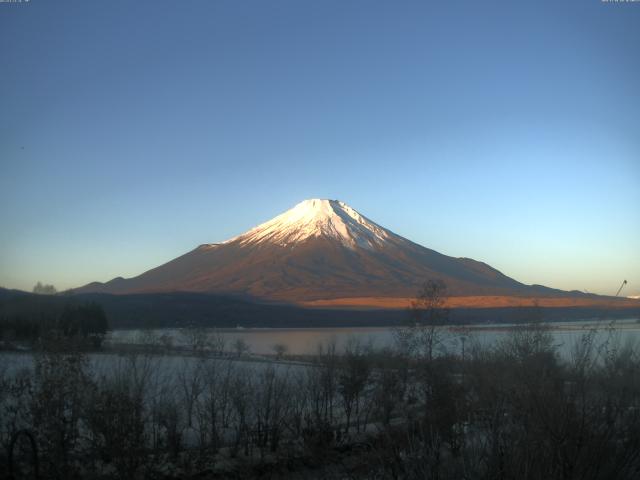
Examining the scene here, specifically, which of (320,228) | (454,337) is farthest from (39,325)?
(320,228)

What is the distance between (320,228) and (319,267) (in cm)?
2258

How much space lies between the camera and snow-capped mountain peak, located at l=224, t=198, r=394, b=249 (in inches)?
5659

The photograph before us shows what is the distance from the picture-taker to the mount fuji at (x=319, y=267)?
108 metres

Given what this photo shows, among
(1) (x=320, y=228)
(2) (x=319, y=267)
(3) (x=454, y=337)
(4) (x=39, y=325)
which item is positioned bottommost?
(3) (x=454, y=337)

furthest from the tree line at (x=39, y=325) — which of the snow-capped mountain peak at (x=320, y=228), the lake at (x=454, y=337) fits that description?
the snow-capped mountain peak at (x=320, y=228)

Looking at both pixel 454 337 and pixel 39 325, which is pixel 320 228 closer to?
pixel 454 337

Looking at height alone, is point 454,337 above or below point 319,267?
below

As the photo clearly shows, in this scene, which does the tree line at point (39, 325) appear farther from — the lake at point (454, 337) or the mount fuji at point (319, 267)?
the mount fuji at point (319, 267)

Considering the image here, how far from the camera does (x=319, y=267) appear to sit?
12675 cm

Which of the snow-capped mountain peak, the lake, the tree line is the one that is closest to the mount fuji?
the snow-capped mountain peak

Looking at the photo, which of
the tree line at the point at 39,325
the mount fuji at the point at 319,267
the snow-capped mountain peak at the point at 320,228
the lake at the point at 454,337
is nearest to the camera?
the tree line at the point at 39,325

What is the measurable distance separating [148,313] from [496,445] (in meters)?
46.6

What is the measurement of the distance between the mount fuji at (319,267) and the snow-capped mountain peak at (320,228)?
0.23 metres

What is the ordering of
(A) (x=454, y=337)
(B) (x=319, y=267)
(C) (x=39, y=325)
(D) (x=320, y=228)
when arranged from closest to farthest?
(C) (x=39, y=325) → (A) (x=454, y=337) → (B) (x=319, y=267) → (D) (x=320, y=228)
